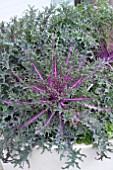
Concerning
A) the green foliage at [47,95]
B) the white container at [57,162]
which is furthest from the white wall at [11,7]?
the white container at [57,162]

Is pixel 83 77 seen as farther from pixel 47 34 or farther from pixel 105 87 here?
pixel 47 34

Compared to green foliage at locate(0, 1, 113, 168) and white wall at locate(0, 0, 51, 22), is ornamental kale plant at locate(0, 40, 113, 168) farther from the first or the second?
white wall at locate(0, 0, 51, 22)

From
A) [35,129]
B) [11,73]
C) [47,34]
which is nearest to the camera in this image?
[35,129]

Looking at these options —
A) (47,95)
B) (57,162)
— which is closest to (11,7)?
(47,95)

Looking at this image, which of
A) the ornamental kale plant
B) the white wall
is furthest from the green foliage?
the white wall

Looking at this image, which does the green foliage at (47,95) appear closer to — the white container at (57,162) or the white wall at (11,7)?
the white container at (57,162)

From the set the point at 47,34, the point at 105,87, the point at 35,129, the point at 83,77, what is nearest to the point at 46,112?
the point at 35,129
